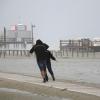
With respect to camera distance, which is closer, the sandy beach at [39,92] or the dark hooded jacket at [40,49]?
the sandy beach at [39,92]

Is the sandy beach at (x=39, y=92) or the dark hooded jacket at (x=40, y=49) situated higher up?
the dark hooded jacket at (x=40, y=49)

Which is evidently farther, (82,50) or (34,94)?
(82,50)

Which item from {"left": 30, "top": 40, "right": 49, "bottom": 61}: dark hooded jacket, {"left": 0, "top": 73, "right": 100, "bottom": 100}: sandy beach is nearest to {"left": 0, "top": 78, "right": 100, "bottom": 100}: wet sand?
{"left": 0, "top": 73, "right": 100, "bottom": 100}: sandy beach

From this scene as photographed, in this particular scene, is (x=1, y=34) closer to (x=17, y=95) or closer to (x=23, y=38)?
(x=23, y=38)

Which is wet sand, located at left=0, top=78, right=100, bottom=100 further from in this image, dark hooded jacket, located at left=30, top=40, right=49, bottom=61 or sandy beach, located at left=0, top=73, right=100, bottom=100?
dark hooded jacket, located at left=30, top=40, right=49, bottom=61

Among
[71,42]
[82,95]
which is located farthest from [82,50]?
[82,95]

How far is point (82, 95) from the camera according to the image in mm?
14086

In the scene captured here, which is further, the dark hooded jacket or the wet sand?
the dark hooded jacket

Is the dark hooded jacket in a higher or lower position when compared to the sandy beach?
higher

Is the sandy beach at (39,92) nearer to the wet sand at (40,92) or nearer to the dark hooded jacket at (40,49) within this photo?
the wet sand at (40,92)

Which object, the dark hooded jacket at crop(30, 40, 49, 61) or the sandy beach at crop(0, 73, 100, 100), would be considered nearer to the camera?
the sandy beach at crop(0, 73, 100, 100)

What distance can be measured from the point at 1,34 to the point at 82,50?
60906mm

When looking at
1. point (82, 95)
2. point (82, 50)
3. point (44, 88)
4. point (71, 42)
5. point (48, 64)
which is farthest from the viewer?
point (71, 42)

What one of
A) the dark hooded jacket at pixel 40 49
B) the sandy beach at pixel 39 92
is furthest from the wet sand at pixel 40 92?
the dark hooded jacket at pixel 40 49
